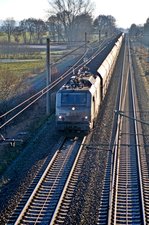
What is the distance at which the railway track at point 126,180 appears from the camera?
1079 centimetres

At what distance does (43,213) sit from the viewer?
10.9m

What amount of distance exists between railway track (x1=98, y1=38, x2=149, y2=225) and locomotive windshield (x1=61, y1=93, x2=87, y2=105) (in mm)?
2322

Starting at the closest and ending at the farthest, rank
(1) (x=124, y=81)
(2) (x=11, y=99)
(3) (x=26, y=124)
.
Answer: (3) (x=26, y=124), (2) (x=11, y=99), (1) (x=124, y=81)

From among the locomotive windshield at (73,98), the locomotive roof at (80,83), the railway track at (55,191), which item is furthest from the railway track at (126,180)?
the locomotive roof at (80,83)

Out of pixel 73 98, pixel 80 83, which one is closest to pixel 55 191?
pixel 73 98

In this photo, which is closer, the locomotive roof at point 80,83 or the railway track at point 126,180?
the railway track at point 126,180

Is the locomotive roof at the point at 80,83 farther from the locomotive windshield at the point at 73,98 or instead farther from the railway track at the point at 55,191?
the railway track at the point at 55,191

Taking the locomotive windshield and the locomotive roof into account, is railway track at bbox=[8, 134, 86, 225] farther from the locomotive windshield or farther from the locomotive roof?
the locomotive roof

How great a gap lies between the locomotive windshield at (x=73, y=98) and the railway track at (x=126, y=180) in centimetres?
232

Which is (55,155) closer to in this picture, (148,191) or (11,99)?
(148,191)

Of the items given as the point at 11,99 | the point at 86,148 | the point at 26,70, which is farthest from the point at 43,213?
the point at 26,70

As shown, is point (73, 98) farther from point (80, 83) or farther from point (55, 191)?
point (55, 191)

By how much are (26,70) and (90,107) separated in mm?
29210

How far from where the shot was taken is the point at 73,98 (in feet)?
58.6
